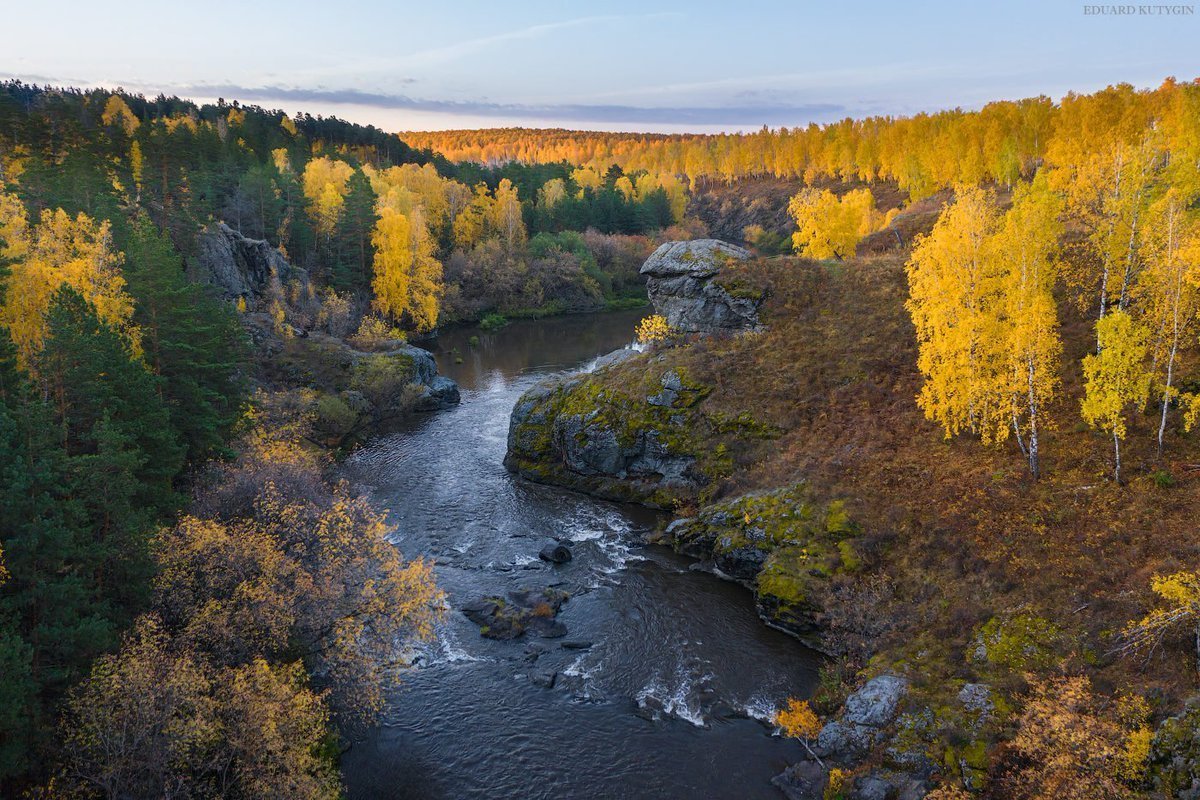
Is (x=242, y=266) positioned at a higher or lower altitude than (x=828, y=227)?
lower

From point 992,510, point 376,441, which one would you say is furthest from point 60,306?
point 992,510

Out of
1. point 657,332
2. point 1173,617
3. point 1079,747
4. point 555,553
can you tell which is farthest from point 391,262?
point 1173,617

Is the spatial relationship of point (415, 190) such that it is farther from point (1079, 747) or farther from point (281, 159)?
point (1079, 747)

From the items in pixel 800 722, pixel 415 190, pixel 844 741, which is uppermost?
pixel 415 190

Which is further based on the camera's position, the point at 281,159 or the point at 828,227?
the point at 281,159

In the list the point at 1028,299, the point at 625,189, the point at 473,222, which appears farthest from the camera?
the point at 625,189

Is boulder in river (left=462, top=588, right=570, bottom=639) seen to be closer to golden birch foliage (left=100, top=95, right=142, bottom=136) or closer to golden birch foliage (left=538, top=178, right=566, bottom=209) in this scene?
golden birch foliage (left=538, top=178, right=566, bottom=209)

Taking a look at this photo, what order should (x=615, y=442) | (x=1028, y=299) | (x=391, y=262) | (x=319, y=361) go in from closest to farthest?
1. (x=1028, y=299)
2. (x=615, y=442)
3. (x=319, y=361)
4. (x=391, y=262)
